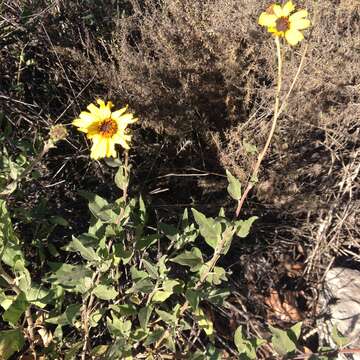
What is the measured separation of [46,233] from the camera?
1.70 meters

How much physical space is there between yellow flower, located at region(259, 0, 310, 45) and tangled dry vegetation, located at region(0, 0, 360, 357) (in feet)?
1.83

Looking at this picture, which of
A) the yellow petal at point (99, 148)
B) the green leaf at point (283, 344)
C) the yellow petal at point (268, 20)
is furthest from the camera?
the yellow petal at point (268, 20)

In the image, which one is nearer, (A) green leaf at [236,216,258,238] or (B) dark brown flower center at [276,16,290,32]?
(A) green leaf at [236,216,258,238]

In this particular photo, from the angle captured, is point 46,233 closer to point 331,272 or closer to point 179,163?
point 179,163

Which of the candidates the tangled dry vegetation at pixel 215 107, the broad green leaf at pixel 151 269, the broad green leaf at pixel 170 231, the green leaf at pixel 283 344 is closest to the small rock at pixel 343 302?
the tangled dry vegetation at pixel 215 107

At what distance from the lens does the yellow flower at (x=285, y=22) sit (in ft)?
4.64

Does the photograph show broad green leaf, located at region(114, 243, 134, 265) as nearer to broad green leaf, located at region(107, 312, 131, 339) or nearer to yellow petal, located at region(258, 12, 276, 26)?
broad green leaf, located at region(107, 312, 131, 339)

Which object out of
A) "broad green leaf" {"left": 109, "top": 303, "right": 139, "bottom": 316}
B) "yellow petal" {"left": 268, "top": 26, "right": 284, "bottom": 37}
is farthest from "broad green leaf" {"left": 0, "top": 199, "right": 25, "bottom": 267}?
"yellow petal" {"left": 268, "top": 26, "right": 284, "bottom": 37}

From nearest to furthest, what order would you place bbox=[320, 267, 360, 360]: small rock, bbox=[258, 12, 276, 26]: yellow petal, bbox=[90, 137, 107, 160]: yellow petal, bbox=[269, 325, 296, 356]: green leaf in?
bbox=[269, 325, 296, 356]: green leaf → bbox=[90, 137, 107, 160]: yellow petal → bbox=[258, 12, 276, 26]: yellow petal → bbox=[320, 267, 360, 360]: small rock

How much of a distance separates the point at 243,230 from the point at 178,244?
1.10ft

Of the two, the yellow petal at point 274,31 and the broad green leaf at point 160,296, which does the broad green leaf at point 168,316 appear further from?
the yellow petal at point 274,31

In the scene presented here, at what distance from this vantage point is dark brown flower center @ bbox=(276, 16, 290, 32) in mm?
1416

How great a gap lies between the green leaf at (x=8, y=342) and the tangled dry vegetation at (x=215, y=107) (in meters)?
0.63

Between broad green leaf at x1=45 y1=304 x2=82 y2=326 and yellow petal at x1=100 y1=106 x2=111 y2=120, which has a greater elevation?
yellow petal at x1=100 y1=106 x2=111 y2=120
